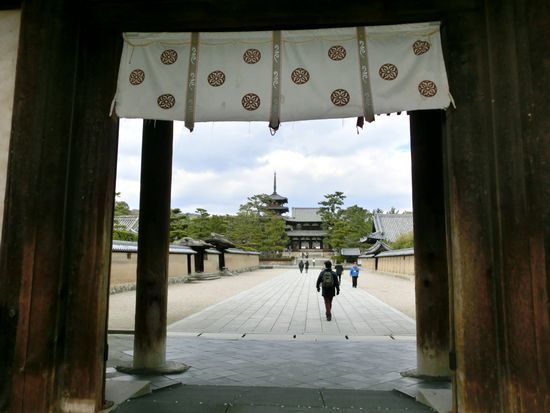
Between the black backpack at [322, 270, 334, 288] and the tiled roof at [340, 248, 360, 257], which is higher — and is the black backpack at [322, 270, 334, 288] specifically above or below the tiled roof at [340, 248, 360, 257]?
below

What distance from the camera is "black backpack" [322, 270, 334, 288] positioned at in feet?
35.8

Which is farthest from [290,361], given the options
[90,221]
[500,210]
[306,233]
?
[306,233]

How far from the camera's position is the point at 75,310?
360 cm

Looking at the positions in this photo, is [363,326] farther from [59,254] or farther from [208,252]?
[208,252]

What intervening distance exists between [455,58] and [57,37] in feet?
12.0

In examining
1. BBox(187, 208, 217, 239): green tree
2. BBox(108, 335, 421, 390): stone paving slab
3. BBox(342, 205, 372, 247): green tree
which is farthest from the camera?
BBox(342, 205, 372, 247): green tree

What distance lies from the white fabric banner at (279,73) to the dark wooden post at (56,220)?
42cm

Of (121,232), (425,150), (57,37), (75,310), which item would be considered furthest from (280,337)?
(121,232)

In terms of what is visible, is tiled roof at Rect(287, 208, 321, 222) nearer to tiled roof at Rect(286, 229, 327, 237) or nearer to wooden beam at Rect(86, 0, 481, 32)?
tiled roof at Rect(286, 229, 327, 237)

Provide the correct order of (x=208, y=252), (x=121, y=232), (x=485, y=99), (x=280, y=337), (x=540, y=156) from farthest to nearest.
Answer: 1. (x=208, y=252)
2. (x=121, y=232)
3. (x=280, y=337)
4. (x=485, y=99)
5. (x=540, y=156)

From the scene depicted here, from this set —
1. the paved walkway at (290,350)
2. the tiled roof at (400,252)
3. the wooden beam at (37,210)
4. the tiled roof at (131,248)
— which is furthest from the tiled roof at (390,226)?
the wooden beam at (37,210)

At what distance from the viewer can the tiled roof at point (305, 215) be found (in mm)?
82188

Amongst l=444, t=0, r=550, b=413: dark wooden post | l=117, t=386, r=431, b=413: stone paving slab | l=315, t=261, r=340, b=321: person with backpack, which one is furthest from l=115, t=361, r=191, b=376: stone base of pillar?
l=315, t=261, r=340, b=321: person with backpack

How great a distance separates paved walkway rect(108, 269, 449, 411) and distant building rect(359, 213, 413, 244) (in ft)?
141
